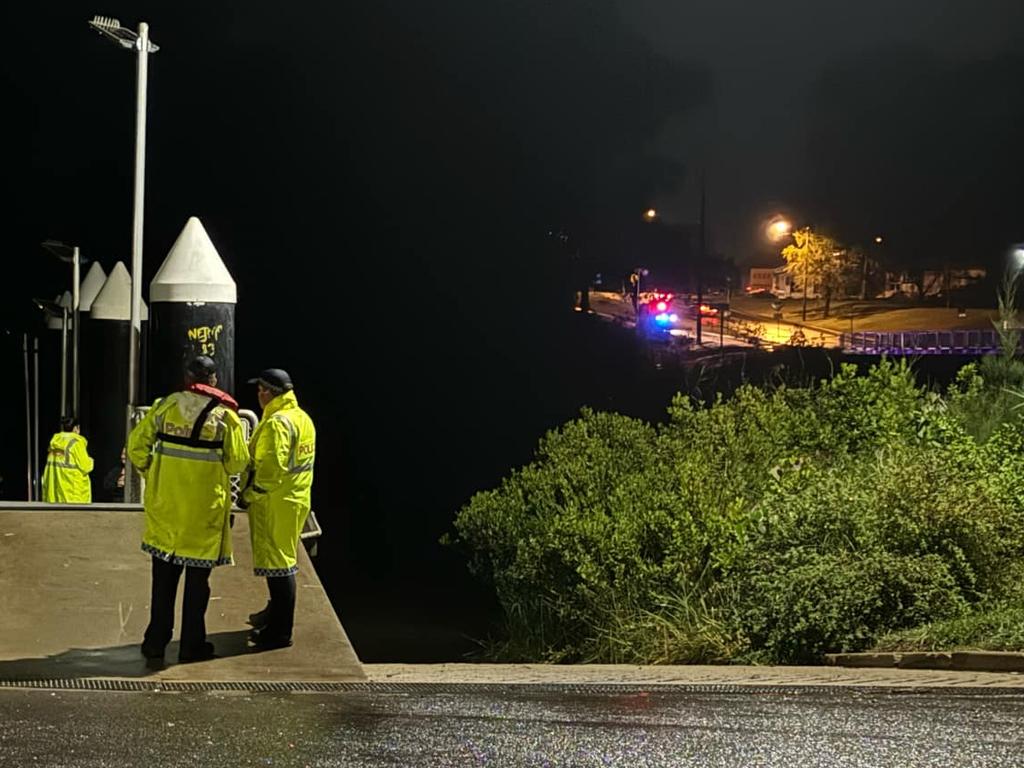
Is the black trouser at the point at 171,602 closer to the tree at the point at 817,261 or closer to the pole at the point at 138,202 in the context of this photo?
the pole at the point at 138,202

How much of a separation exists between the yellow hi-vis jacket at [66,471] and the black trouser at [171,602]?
33.7ft

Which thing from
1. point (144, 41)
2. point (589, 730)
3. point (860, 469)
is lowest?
point (589, 730)

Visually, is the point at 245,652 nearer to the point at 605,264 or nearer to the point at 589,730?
the point at 589,730

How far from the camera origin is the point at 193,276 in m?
16.0

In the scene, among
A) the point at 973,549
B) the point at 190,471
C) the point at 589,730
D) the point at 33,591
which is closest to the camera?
the point at 589,730

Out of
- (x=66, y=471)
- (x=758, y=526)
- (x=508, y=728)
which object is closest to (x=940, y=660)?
(x=758, y=526)

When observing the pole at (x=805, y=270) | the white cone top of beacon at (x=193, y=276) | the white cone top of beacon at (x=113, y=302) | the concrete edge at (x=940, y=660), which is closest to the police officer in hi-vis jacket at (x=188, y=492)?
the concrete edge at (x=940, y=660)

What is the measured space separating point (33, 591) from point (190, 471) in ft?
7.52

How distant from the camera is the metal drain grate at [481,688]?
8156 millimetres

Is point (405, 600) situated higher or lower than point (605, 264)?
lower

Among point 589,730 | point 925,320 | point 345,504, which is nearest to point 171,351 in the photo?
point 589,730

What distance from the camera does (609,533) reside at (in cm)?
1483

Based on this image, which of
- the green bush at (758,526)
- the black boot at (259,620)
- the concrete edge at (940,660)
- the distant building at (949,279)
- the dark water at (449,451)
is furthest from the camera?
the distant building at (949,279)

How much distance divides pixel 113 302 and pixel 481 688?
17483mm
